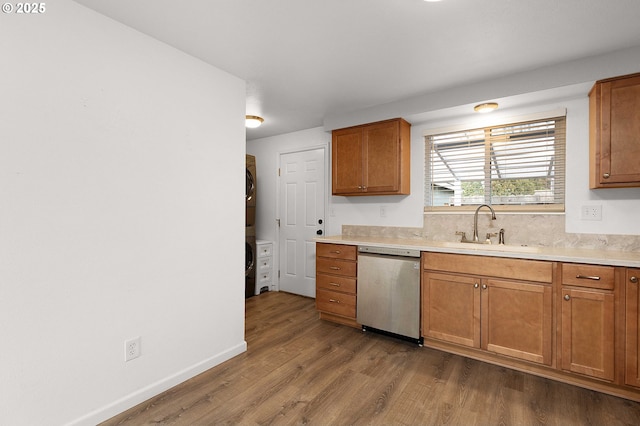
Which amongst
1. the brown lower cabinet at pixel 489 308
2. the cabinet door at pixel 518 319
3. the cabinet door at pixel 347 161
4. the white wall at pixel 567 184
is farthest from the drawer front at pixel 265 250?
the cabinet door at pixel 518 319

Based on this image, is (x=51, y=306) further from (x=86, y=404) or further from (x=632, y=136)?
(x=632, y=136)

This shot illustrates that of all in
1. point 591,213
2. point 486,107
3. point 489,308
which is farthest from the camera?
point 486,107

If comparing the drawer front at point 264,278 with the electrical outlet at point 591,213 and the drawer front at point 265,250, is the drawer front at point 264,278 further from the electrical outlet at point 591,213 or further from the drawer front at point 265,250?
the electrical outlet at point 591,213

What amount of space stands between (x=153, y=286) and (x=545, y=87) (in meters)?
3.27

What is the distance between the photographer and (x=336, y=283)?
3.29 m

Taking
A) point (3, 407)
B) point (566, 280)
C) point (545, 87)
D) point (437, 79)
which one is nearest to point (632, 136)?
point (545, 87)

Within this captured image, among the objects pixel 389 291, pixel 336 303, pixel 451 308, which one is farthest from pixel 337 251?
pixel 451 308

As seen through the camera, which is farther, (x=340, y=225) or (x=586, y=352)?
(x=340, y=225)

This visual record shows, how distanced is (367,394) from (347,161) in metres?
2.37

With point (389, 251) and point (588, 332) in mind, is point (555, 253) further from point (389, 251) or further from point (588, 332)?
point (389, 251)

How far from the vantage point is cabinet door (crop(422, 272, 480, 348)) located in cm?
250

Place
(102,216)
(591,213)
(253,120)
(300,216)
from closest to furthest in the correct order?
(102,216)
(591,213)
(253,120)
(300,216)

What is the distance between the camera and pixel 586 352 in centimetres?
209

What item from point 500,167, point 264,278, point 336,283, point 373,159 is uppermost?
point 373,159
